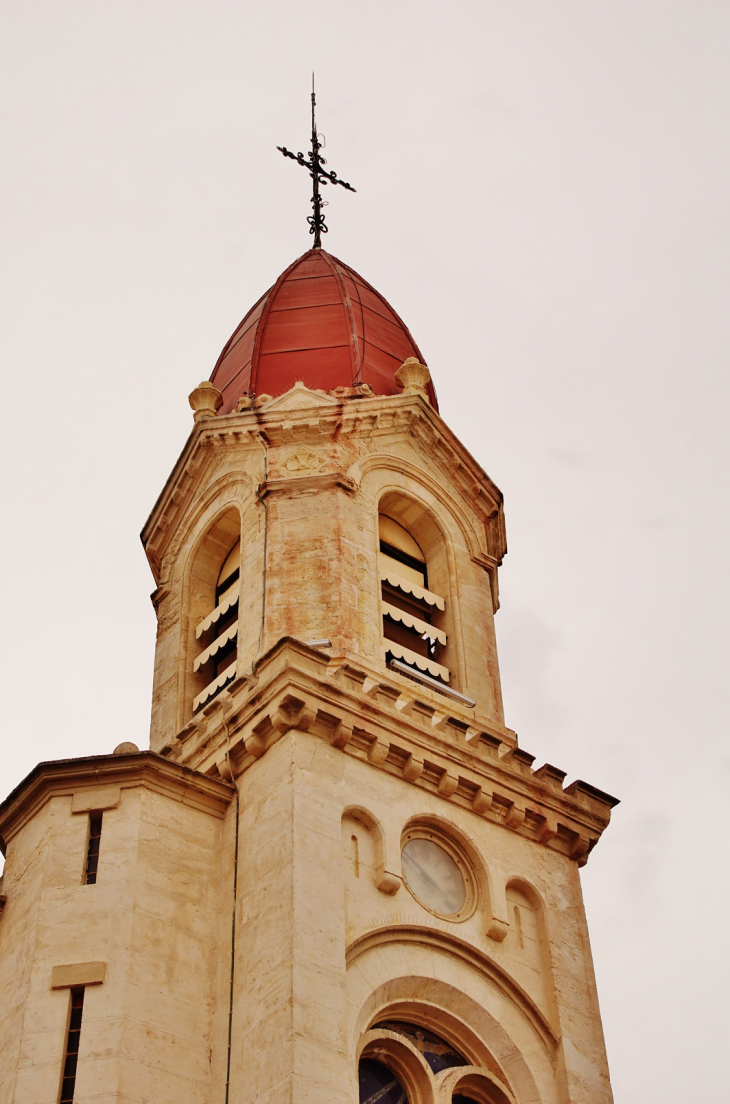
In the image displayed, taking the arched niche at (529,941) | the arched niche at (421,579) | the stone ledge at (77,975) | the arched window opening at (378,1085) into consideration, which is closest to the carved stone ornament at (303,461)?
the arched niche at (421,579)

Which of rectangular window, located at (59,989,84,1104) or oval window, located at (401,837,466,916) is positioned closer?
rectangular window, located at (59,989,84,1104)

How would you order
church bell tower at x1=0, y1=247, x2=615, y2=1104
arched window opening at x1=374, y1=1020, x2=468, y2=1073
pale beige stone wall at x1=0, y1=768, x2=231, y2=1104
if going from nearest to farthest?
pale beige stone wall at x1=0, y1=768, x2=231, y2=1104
church bell tower at x1=0, y1=247, x2=615, y2=1104
arched window opening at x1=374, y1=1020, x2=468, y2=1073

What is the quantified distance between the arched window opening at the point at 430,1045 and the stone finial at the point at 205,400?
1393 centimetres

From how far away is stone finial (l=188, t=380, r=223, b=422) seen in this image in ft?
116

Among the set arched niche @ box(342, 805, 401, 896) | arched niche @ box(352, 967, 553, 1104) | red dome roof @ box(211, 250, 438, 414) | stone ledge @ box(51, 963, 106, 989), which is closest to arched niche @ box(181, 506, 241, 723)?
red dome roof @ box(211, 250, 438, 414)

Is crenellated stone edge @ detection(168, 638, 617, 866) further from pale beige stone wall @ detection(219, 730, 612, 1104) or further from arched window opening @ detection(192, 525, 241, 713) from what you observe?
arched window opening @ detection(192, 525, 241, 713)

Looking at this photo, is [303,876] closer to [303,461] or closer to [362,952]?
[362,952]

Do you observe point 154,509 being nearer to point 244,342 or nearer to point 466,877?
point 244,342

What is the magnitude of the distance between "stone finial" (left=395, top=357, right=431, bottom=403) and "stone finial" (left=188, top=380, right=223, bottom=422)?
3607 mm

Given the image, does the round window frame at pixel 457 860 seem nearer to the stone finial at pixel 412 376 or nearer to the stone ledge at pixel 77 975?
the stone ledge at pixel 77 975

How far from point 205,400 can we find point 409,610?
643 centimetres

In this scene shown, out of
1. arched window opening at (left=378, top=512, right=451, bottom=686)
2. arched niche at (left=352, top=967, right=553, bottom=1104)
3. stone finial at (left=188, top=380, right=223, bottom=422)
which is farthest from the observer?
stone finial at (left=188, top=380, right=223, bottom=422)

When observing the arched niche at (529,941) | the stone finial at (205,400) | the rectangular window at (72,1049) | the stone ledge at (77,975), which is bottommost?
the rectangular window at (72,1049)

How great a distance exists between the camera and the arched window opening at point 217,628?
3141 centimetres
